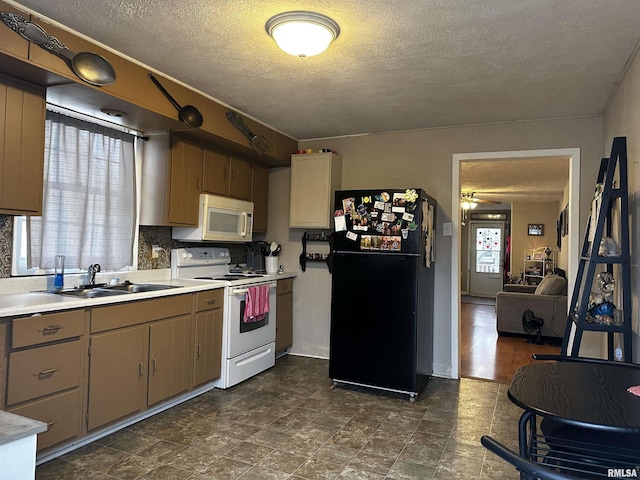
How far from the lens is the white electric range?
353cm

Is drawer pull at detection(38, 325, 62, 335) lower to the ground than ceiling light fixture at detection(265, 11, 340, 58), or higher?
lower

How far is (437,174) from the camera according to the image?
412 cm

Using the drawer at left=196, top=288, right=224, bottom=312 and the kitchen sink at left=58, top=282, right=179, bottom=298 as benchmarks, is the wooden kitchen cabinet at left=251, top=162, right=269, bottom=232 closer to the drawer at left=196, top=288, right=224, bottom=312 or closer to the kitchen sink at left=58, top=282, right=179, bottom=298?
the drawer at left=196, top=288, right=224, bottom=312

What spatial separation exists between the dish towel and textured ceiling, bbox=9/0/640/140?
1507 millimetres

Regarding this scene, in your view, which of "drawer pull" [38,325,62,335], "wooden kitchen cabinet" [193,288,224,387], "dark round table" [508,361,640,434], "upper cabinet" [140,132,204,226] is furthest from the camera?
"upper cabinet" [140,132,204,226]

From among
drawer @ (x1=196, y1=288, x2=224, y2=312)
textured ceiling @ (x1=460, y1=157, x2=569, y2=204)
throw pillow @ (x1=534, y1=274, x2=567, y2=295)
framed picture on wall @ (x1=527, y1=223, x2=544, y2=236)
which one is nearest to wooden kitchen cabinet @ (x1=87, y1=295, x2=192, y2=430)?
drawer @ (x1=196, y1=288, x2=224, y2=312)

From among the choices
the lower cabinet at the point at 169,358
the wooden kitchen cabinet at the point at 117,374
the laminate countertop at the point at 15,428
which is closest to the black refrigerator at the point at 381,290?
the lower cabinet at the point at 169,358

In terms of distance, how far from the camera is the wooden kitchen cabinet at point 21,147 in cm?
223

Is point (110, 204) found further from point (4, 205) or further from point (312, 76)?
point (312, 76)

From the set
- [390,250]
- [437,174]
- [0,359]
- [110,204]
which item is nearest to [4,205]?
[0,359]

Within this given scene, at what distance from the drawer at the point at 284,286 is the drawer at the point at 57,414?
217 cm

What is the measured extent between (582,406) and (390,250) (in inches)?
86.8

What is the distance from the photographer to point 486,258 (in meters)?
11.2

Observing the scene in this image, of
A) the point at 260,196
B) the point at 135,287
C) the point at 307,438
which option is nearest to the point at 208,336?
the point at 135,287
